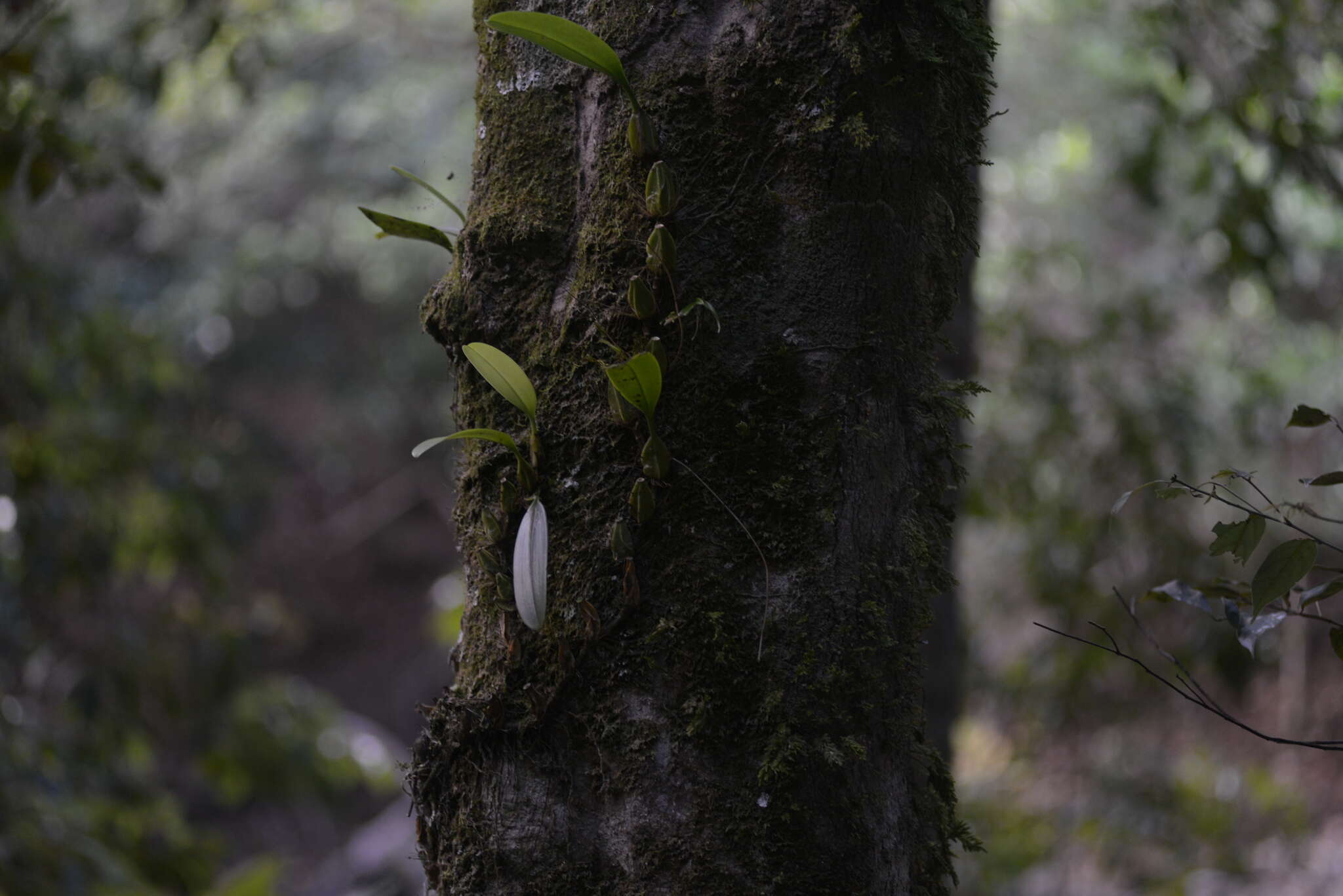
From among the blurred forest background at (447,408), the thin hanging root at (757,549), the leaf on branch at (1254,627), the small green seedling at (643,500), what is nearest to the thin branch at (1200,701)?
the leaf on branch at (1254,627)

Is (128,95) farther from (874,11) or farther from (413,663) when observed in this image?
(413,663)

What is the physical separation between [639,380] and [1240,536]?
58 cm

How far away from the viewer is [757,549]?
2.70 ft

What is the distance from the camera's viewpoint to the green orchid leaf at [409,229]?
1.02 meters

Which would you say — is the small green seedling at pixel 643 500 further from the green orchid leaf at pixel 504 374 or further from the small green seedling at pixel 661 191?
the small green seedling at pixel 661 191

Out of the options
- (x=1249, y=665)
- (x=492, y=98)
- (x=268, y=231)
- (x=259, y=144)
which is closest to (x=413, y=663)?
(x=268, y=231)

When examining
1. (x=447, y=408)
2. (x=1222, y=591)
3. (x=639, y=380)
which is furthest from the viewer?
(x=447, y=408)

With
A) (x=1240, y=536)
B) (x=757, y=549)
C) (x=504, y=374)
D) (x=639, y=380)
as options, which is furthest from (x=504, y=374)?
(x=1240, y=536)

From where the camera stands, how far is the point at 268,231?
25.6ft

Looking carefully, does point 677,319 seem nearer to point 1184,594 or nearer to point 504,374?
point 504,374

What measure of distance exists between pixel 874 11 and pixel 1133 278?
216 inches

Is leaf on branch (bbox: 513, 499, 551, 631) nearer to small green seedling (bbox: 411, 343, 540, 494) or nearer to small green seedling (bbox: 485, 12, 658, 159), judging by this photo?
small green seedling (bbox: 411, 343, 540, 494)

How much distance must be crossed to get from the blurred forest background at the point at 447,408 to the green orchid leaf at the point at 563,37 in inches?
8.9

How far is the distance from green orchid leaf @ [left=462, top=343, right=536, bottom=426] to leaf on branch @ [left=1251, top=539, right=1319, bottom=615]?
662 millimetres
